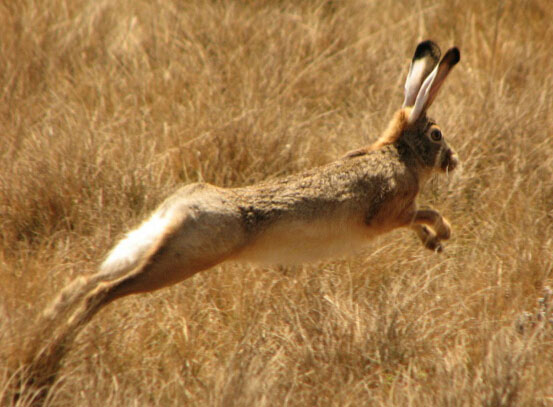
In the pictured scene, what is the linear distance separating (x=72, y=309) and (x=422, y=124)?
96.3 inches

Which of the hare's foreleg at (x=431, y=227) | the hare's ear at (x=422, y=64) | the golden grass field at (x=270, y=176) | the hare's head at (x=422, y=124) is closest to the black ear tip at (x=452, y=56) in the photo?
the hare's head at (x=422, y=124)

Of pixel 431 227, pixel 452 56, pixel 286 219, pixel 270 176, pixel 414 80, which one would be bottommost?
pixel 270 176

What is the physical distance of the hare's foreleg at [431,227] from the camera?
496 cm

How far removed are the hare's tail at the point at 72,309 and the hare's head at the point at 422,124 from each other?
169 cm

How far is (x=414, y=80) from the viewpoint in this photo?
17.3ft

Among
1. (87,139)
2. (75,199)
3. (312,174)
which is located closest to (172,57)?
(87,139)

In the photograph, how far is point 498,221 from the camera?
206 inches

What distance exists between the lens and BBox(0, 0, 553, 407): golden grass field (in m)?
3.84

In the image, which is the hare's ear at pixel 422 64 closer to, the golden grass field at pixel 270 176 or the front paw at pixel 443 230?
the golden grass field at pixel 270 176

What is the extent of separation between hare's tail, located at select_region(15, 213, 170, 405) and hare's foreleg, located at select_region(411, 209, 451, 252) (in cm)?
165

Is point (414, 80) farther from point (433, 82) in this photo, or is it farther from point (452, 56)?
point (452, 56)

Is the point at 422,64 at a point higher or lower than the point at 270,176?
higher

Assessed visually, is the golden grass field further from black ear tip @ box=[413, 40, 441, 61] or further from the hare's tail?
black ear tip @ box=[413, 40, 441, 61]

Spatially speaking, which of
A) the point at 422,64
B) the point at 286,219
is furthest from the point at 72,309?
the point at 422,64
